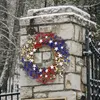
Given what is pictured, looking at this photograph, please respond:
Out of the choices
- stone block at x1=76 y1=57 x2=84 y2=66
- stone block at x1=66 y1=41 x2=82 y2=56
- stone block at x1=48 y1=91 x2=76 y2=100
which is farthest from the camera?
stone block at x1=76 y1=57 x2=84 y2=66

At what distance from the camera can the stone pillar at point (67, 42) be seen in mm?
5984

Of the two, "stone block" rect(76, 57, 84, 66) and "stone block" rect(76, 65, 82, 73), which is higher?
"stone block" rect(76, 57, 84, 66)

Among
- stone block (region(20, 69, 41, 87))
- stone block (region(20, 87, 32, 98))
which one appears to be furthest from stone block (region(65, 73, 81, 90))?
stone block (region(20, 87, 32, 98))

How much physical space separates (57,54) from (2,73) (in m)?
8.78

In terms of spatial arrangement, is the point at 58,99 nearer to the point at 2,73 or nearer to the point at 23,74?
the point at 23,74

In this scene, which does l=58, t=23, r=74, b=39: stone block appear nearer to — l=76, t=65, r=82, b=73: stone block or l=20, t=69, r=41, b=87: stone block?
l=76, t=65, r=82, b=73: stone block

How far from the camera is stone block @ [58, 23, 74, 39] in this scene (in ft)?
19.9

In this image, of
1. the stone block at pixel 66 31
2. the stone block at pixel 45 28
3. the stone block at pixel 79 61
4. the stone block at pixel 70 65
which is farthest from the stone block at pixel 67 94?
the stone block at pixel 45 28

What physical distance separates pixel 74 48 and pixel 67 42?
0.14 metres

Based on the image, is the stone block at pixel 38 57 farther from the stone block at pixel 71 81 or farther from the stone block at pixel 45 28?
the stone block at pixel 71 81

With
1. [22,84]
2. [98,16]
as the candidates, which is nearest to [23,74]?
[22,84]

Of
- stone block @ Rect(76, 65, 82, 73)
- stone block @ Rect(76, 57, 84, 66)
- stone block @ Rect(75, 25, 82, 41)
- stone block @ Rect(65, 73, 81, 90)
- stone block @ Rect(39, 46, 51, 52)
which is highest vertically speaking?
stone block @ Rect(75, 25, 82, 41)

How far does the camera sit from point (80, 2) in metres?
14.3

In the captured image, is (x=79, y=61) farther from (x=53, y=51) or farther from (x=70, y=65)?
(x=53, y=51)
